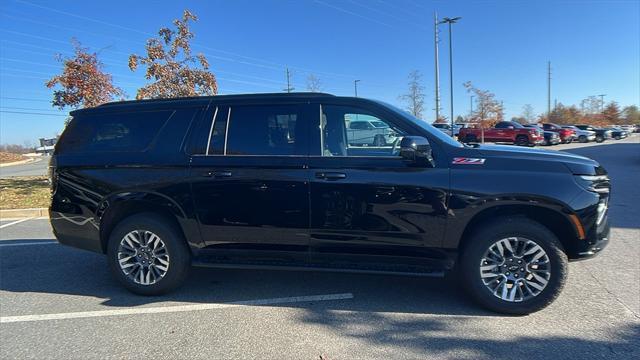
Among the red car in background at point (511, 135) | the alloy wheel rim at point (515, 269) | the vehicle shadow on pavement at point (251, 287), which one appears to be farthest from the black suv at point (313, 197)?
the red car in background at point (511, 135)

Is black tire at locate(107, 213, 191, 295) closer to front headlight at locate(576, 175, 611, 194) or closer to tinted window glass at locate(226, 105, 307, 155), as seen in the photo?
tinted window glass at locate(226, 105, 307, 155)

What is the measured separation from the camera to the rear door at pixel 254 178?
3.98m

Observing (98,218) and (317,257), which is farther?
(98,218)

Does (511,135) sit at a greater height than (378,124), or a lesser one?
lesser

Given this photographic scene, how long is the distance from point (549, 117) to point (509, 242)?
7665cm

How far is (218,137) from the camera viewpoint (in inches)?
166

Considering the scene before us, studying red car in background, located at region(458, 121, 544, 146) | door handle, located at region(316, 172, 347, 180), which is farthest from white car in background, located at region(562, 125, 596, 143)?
door handle, located at region(316, 172, 347, 180)

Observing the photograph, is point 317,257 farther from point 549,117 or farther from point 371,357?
point 549,117

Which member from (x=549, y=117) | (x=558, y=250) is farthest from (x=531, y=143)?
(x=549, y=117)

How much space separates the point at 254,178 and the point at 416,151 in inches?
60.7

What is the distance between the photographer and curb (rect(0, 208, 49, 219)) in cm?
888

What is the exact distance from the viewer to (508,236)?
3705 mm

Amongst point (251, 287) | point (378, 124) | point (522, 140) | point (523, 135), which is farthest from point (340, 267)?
point (522, 140)

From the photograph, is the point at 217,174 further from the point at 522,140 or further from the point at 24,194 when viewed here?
the point at 522,140
